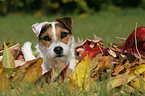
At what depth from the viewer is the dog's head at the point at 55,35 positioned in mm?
2127

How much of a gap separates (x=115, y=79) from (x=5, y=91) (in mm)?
857

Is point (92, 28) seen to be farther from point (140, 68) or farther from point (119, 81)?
point (119, 81)

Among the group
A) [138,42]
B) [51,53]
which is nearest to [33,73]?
[51,53]

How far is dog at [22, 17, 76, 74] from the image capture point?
6.97 ft

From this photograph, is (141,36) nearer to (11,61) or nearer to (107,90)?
(107,90)

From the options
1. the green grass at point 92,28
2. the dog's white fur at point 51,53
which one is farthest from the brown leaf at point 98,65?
the green grass at point 92,28

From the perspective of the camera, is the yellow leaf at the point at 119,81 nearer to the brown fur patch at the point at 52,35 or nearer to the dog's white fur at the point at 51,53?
the dog's white fur at the point at 51,53

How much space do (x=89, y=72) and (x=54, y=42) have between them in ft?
2.12

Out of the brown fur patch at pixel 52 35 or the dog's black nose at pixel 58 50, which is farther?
the brown fur patch at pixel 52 35

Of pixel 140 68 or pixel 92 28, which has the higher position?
pixel 140 68

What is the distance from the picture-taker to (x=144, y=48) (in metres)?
2.08

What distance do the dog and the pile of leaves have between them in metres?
0.26

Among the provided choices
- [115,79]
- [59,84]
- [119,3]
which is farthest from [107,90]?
[119,3]

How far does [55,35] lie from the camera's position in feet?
7.16
